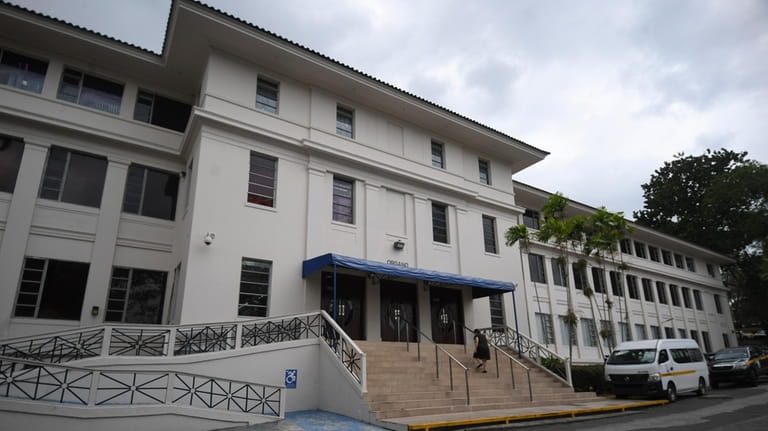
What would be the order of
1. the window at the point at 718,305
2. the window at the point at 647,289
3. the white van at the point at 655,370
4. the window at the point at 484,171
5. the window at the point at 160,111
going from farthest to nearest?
the window at the point at 718,305
the window at the point at 647,289
the window at the point at 484,171
the window at the point at 160,111
the white van at the point at 655,370

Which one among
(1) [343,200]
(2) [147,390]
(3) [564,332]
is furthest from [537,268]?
(2) [147,390]

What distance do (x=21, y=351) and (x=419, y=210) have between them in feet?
40.7

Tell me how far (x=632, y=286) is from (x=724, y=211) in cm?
1549

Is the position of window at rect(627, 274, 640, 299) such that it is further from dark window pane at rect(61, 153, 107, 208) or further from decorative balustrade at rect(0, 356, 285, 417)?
dark window pane at rect(61, 153, 107, 208)

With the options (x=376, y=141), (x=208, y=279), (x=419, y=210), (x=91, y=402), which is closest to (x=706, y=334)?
(x=419, y=210)

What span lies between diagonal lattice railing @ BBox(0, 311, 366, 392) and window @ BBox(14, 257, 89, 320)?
1512 millimetres

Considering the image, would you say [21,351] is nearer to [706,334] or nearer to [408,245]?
[408,245]

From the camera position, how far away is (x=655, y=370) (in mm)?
14539

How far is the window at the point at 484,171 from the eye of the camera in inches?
834

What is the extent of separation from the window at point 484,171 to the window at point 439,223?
3.23 metres

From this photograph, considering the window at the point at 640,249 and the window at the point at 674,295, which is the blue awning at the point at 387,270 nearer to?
the window at the point at 640,249

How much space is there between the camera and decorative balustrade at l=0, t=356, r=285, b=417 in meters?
8.62

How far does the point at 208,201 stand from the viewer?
43.5 feet

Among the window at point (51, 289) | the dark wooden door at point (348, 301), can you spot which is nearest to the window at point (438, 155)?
the dark wooden door at point (348, 301)
